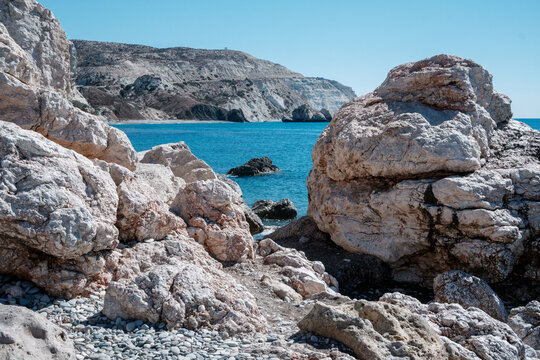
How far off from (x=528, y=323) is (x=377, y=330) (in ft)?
11.5

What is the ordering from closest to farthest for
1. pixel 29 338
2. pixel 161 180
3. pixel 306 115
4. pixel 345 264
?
pixel 29 338, pixel 345 264, pixel 161 180, pixel 306 115

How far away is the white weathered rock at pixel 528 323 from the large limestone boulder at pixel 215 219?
14.8 feet

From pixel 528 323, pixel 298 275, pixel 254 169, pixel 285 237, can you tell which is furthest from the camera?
pixel 254 169

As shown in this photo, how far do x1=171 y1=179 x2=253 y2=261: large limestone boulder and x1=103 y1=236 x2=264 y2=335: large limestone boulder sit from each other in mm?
1791

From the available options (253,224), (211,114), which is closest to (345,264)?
(253,224)

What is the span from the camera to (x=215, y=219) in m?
8.93

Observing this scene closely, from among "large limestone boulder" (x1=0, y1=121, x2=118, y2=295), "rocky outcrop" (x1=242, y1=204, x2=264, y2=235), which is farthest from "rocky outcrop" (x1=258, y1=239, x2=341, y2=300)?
"rocky outcrop" (x1=242, y1=204, x2=264, y2=235)

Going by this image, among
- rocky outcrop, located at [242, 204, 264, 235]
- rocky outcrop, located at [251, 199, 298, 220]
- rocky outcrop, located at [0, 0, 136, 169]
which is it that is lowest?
rocky outcrop, located at [251, 199, 298, 220]

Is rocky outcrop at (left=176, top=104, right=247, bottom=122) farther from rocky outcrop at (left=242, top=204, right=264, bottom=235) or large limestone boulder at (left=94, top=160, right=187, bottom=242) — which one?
large limestone boulder at (left=94, top=160, right=187, bottom=242)

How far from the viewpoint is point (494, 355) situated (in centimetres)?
593

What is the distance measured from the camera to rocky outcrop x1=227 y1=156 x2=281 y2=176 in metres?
35.3

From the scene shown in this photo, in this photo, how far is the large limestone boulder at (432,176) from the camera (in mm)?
9719

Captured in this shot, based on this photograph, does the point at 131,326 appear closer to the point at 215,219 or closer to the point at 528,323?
the point at 215,219

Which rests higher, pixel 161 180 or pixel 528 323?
pixel 161 180
